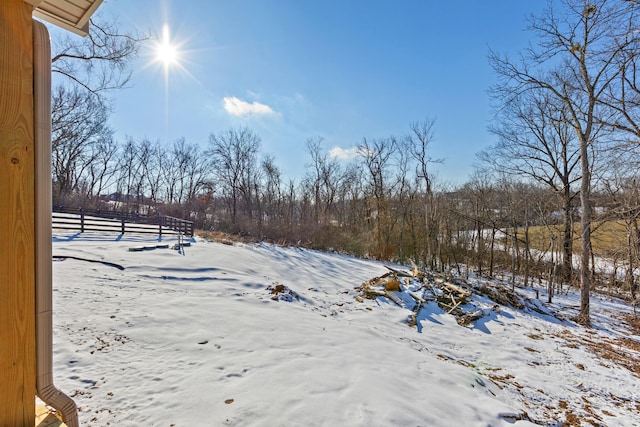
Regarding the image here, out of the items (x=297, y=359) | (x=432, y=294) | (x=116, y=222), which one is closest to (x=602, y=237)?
(x=432, y=294)

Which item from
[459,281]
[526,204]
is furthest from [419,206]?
[459,281]

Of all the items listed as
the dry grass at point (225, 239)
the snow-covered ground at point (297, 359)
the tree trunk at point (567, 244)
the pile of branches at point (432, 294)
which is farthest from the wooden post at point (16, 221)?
the tree trunk at point (567, 244)

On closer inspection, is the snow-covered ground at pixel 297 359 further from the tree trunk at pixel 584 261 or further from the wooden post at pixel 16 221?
the wooden post at pixel 16 221

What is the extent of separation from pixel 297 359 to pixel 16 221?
3243mm

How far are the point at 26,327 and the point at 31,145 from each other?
0.73 m

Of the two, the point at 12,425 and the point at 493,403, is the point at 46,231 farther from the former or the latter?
the point at 493,403

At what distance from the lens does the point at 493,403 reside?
10.7ft

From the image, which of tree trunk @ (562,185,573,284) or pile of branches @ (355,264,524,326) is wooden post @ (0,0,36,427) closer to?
pile of branches @ (355,264,524,326)

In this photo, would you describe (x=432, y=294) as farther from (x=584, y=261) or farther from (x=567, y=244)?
A: (x=567, y=244)

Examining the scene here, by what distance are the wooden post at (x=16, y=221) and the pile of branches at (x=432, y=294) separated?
688 centimetres

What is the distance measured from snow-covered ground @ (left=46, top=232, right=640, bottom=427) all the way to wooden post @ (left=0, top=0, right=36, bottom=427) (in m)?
1.56

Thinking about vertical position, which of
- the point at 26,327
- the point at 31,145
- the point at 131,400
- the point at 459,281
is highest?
the point at 31,145

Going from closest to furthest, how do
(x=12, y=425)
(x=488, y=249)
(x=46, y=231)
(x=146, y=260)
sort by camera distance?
(x=12, y=425), (x=46, y=231), (x=146, y=260), (x=488, y=249)

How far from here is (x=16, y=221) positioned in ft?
3.42
